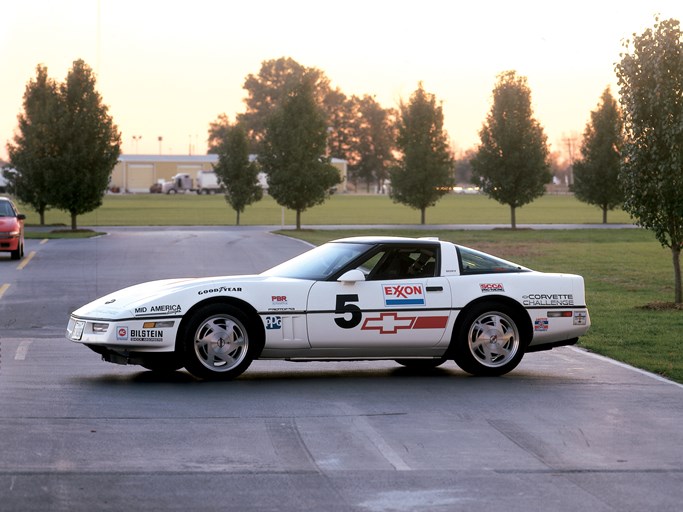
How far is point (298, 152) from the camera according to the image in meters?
51.1

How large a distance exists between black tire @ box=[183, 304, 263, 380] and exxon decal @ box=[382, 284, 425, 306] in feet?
4.14

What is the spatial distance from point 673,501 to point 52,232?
42.5 metres

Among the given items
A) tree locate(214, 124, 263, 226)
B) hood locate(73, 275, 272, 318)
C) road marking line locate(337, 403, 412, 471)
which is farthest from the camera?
tree locate(214, 124, 263, 226)

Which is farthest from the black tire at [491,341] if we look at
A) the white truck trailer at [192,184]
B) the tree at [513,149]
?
the white truck trailer at [192,184]

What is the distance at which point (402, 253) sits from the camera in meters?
11.4

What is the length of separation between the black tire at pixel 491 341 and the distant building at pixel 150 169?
14173 centimetres

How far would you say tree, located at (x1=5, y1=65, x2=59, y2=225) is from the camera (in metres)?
47.4

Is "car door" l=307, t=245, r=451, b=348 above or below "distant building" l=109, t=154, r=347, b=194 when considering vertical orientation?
below

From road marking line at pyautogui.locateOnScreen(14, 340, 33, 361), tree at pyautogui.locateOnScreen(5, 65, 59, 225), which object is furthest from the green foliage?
road marking line at pyautogui.locateOnScreen(14, 340, 33, 361)

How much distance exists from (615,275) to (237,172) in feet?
119

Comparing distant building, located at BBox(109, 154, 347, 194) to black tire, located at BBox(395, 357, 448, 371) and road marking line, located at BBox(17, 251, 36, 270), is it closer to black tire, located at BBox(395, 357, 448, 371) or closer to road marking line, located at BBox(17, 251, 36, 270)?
road marking line, located at BBox(17, 251, 36, 270)

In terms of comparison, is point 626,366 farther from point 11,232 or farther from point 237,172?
point 237,172

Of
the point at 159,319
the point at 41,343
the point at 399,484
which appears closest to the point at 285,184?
the point at 41,343

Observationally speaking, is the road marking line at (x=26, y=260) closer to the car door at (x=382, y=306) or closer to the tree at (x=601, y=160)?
the car door at (x=382, y=306)
